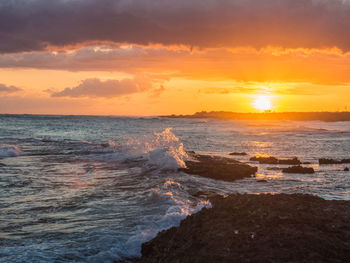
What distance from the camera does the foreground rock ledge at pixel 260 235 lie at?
6.05 m

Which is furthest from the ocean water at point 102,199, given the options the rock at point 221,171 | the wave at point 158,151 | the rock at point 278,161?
the rock at point 278,161

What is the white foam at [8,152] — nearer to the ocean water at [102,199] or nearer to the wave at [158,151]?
the ocean water at [102,199]

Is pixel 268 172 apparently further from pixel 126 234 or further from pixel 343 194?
pixel 126 234

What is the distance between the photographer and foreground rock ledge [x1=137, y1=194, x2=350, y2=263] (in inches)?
238

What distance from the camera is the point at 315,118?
170 metres

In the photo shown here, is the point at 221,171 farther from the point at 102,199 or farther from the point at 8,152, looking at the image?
the point at 8,152

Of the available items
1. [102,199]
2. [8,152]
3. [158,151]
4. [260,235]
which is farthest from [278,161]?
[8,152]

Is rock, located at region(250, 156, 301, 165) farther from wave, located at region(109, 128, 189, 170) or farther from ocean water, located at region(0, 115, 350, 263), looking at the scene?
wave, located at region(109, 128, 189, 170)

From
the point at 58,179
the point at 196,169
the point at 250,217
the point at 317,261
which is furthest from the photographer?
the point at 196,169

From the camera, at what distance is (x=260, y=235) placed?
6.84m

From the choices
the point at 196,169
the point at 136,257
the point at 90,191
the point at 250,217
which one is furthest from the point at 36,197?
the point at 196,169

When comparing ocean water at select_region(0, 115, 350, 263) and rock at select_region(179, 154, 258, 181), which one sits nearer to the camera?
ocean water at select_region(0, 115, 350, 263)

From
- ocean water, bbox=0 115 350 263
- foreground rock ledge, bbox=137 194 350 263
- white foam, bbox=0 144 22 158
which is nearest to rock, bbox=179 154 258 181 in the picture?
ocean water, bbox=0 115 350 263

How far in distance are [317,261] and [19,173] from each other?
51.8ft
